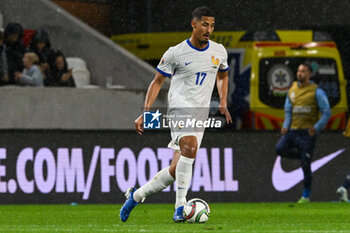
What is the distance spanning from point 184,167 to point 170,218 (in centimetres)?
161

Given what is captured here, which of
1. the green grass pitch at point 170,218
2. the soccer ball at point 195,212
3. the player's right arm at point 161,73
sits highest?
the player's right arm at point 161,73

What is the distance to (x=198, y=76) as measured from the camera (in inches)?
393

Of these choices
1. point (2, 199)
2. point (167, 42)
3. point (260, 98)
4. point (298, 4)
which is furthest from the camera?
point (298, 4)

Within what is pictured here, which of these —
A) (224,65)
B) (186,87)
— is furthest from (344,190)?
(186,87)

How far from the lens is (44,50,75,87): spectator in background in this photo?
55.4 feet

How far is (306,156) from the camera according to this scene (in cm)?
1459

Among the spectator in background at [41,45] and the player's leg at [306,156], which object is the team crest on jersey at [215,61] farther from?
the spectator in background at [41,45]

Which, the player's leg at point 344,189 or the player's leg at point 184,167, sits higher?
the player's leg at point 184,167

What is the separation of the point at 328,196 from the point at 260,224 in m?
5.18

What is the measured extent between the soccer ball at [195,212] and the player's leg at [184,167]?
7cm

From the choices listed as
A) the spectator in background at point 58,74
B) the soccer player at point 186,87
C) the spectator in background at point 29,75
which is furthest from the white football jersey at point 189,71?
the spectator in background at point 58,74

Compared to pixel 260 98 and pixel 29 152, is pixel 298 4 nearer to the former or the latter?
pixel 260 98

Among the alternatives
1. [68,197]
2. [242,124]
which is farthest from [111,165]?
[242,124]

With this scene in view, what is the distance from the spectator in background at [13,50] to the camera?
16.6m
